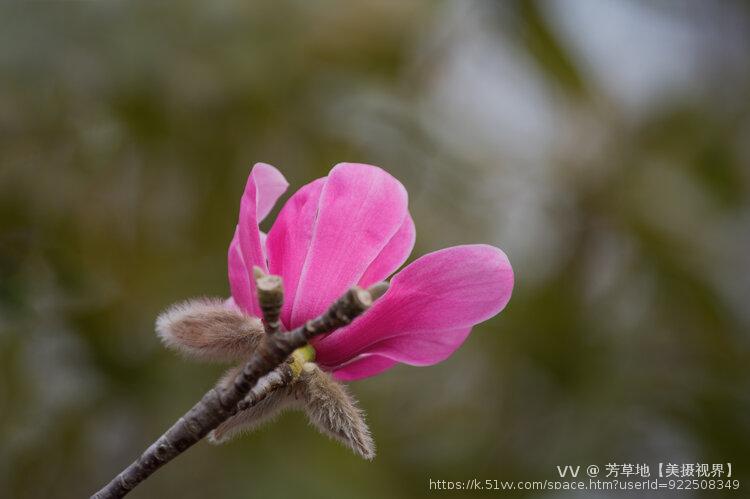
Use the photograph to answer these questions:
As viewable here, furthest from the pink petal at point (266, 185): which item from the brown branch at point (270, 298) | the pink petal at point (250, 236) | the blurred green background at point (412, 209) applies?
the blurred green background at point (412, 209)

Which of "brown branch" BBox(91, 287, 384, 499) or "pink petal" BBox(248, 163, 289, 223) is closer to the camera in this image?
"brown branch" BBox(91, 287, 384, 499)

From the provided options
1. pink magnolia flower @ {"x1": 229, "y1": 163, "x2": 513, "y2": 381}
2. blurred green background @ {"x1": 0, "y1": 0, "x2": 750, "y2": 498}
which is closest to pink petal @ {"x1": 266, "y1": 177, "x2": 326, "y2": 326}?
pink magnolia flower @ {"x1": 229, "y1": 163, "x2": 513, "y2": 381}

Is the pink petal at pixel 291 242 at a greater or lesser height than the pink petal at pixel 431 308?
greater


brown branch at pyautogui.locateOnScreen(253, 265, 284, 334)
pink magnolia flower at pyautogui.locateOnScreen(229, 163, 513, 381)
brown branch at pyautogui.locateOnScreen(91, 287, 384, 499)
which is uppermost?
pink magnolia flower at pyautogui.locateOnScreen(229, 163, 513, 381)

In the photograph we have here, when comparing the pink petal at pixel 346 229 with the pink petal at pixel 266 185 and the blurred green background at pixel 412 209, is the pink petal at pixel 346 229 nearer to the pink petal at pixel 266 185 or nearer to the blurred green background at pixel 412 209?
the pink petal at pixel 266 185

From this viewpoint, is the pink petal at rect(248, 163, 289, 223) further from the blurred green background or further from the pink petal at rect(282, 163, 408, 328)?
the blurred green background

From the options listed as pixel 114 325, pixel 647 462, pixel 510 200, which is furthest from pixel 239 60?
pixel 647 462

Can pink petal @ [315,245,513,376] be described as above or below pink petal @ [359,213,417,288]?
below
